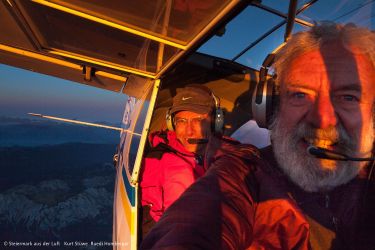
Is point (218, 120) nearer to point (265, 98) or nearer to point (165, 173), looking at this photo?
point (165, 173)

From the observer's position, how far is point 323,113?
106cm

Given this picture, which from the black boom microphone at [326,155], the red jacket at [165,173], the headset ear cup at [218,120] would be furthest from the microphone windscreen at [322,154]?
the headset ear cup at [218,120]

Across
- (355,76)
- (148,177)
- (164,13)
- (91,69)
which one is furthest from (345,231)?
(91,69)

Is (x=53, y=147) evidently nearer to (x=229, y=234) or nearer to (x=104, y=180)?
(x=104, y=180)

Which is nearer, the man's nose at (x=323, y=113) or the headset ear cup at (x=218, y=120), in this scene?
the man's nose at (x=323, y=113)

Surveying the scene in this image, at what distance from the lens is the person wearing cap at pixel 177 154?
202 cm

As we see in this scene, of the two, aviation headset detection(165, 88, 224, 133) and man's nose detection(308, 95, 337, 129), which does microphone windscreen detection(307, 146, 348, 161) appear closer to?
man's nose detection(308, 95, 337, 129)

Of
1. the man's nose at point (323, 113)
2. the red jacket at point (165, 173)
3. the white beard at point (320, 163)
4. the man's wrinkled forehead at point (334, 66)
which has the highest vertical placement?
the man's wrinkled forehead at point (334, 66)

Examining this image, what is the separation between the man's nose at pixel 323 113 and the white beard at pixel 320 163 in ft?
0.09

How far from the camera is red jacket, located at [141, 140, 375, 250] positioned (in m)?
0.68

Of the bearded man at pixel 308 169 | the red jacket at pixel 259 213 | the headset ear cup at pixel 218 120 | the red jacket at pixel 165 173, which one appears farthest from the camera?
the headset ear cup at pixel 218 120

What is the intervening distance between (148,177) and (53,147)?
38.0 metres

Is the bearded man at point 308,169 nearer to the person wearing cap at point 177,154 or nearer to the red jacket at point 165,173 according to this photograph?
the person wearing cap at point 177,154

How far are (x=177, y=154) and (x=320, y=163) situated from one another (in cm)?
141
